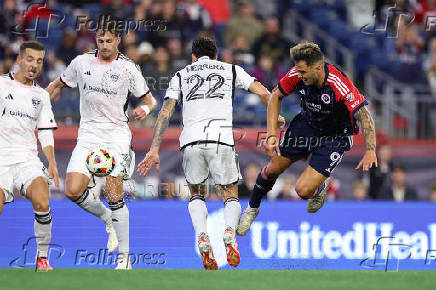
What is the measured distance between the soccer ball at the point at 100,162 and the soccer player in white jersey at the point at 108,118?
0.08 m

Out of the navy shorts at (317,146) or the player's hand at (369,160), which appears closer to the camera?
the player's hand at (369,160)

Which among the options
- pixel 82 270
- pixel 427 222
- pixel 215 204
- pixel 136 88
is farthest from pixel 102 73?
pixel 427 222

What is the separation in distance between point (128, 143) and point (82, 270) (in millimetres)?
1685

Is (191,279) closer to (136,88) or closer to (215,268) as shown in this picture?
(215,268)

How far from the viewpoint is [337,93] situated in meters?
9.56

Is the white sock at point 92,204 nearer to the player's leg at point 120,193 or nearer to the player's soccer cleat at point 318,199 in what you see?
the player's leg at point 120,193

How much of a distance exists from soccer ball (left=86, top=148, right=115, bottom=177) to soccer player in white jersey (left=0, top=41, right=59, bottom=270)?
419 mm

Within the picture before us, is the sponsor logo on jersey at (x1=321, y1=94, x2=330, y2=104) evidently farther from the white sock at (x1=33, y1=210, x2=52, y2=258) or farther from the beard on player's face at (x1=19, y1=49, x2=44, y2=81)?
the white sock at (x1=33, y1=210, x2=52, y2=258)

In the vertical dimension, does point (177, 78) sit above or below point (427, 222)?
above

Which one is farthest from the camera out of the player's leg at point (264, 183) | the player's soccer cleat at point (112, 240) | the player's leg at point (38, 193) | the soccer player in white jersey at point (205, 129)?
the player's soccer cleat at point (112, 240)

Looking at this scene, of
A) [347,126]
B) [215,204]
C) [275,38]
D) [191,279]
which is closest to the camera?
[191,279]

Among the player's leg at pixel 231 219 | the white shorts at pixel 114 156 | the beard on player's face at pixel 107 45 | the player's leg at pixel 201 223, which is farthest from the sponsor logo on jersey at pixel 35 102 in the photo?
the player's leg at pixel 231 219

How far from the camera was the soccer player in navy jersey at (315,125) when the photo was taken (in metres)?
9.48

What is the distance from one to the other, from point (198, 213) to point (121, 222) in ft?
3.39
